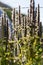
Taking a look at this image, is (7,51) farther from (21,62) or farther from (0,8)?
(0,8)

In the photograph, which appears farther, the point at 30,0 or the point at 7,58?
the point at 30,0

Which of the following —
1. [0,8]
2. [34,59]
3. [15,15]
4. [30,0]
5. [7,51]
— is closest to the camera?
[34,59]

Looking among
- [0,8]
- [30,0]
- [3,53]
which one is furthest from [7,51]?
[0,8]

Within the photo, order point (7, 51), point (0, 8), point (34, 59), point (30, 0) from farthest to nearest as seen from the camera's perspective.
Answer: point (0, 8) < point (30, 0) < point (7, 51) < point (34, 59)

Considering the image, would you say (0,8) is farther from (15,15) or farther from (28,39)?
(28,39)

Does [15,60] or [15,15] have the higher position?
[15,15]

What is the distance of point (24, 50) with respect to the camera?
346 centimetres

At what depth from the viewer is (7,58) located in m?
3.53

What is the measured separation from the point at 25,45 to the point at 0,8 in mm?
4635

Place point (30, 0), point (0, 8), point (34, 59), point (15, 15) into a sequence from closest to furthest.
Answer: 1. point (34, 59)
2. point (30, 0)
3. point (15, 15)
4. point (0, 8)

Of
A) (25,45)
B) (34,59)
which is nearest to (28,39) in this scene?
(25,45)

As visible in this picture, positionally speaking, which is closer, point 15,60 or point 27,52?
point 27,52

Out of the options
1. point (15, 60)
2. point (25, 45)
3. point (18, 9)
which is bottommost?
point (15, 60)

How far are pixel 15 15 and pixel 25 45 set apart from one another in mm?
2738
